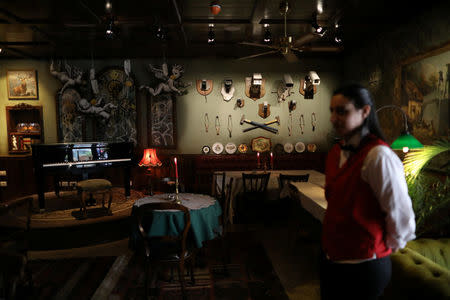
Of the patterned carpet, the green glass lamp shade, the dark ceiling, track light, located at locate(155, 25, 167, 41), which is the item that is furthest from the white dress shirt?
track light, located at locate(155, 25, 167, 41)

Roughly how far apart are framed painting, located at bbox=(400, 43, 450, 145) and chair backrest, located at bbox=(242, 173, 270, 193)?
261 cm

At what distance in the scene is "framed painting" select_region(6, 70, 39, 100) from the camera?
7191 mm

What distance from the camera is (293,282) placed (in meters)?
3.21

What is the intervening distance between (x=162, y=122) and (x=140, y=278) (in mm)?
4642

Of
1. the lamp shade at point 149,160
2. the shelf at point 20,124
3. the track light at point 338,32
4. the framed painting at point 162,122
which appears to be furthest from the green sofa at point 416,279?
the shelf at point 20,124

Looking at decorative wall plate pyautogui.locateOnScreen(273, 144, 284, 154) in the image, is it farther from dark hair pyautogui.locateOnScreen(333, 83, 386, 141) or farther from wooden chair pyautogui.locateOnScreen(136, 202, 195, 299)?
dark hair pyautogui.locateOnScreen(333, 83, 386, 141)

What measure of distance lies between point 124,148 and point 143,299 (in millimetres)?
3494

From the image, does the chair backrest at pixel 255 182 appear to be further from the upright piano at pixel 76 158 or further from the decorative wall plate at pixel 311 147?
the decorative wall plate at pixel 311 147

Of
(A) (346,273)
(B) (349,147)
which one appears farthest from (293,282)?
→ (B) (349,147)

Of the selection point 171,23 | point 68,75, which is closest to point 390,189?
point 171,23

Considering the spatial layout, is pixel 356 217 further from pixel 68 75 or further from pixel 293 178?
pixel 68 75

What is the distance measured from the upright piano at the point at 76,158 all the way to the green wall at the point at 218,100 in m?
1.68

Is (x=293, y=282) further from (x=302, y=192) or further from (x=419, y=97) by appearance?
(x=419, y=97)

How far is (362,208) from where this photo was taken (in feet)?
3.94
